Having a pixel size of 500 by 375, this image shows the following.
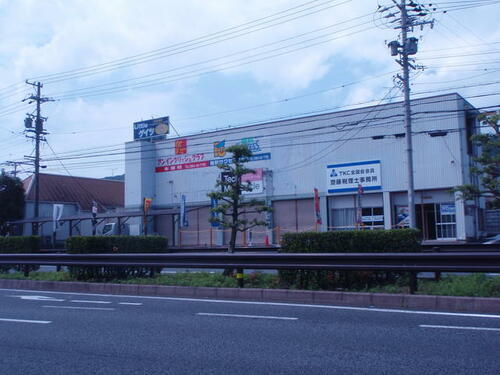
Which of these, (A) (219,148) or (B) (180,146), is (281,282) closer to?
(A) (219,148)

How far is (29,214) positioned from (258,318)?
46.5 m

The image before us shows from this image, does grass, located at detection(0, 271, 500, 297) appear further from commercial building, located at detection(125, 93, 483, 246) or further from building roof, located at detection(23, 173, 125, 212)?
building roof, located at detection(23, 173, 125, 212)

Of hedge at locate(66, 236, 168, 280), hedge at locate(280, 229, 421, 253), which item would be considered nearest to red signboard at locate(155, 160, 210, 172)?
hedge at locate(66, 236, 168, 280)

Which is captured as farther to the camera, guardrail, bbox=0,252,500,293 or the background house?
the background house

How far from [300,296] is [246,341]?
3.91m

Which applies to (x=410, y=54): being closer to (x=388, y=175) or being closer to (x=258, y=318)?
(x=388, y=175)

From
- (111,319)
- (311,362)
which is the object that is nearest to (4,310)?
(111,319)

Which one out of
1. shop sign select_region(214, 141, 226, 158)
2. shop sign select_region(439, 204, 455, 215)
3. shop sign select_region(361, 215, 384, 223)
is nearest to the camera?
shop sign select_region(439, 204, 455, 215)

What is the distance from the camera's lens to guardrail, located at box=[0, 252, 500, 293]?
9516 millimetres

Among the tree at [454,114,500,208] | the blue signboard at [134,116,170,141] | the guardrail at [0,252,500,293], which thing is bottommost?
the guardrail at [0,252,500,293]

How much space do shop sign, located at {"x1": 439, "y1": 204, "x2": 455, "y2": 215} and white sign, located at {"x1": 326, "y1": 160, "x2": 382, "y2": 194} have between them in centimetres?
405

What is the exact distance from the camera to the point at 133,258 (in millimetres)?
13828

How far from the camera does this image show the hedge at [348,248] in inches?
447

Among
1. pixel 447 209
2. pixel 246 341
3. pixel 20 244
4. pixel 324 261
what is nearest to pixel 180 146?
pixel 447 209
